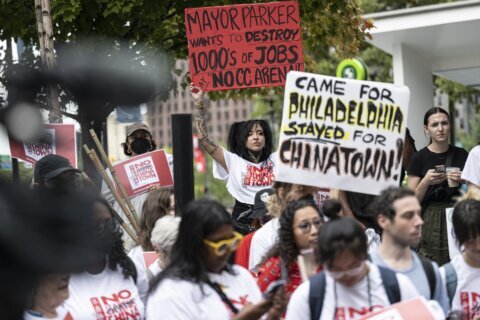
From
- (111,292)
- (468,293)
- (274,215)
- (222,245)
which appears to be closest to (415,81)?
(274,215)

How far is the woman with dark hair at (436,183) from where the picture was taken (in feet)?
22.4

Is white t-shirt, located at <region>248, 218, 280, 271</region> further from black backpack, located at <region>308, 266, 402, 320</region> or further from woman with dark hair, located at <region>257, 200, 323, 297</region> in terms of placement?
black backpack, located at <region>308, 266, 402, 320</region>

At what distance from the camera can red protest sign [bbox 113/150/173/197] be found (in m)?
7.35

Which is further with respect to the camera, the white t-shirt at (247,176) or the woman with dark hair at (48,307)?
the white t-shirt at (247,176)

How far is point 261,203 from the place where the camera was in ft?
21.4

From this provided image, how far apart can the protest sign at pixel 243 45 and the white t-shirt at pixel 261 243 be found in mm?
2502

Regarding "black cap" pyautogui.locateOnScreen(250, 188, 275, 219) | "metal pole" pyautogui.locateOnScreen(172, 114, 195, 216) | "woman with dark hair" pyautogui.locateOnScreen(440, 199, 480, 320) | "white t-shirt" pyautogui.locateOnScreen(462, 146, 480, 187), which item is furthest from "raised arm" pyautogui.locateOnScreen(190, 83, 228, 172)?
"metal pole" pyautogui.locateOnScreen(172, 114, 195, 216)

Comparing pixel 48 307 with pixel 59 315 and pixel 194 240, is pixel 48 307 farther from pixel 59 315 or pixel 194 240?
pixel 194 240

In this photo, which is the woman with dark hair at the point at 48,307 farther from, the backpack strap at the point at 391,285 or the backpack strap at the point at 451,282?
the backpack strap at the point at 451,282

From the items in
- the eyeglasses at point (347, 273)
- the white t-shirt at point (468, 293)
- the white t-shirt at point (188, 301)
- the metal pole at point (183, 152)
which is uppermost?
the metal pole at point (183, 152)

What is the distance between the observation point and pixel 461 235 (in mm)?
4551

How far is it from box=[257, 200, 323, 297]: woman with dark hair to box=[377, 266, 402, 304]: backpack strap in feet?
2.17

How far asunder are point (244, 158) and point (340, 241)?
3.47m

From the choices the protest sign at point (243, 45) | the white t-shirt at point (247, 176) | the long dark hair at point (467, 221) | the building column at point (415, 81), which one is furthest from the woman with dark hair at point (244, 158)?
the building column at point (415, 81)
